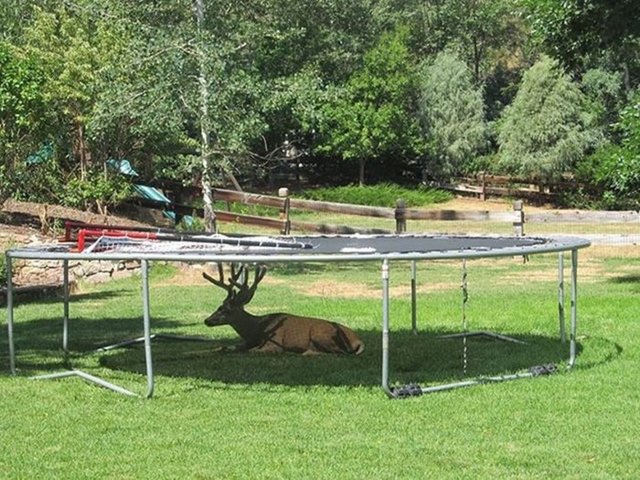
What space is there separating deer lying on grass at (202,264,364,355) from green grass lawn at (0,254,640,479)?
0.59 ft

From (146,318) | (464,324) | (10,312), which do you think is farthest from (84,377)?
(464,324)

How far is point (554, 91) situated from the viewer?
38.3 metres

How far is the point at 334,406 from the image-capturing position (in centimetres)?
775

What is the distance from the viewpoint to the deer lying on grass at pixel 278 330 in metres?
10.0

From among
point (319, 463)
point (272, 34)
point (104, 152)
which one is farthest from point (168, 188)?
point (319, 463)

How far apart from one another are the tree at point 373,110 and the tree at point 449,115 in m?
1.52

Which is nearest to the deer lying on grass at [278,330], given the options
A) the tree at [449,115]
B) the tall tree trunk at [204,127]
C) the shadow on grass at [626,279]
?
the shadow on grass at [626,279]

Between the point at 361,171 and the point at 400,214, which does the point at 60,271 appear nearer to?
the point at 400,214

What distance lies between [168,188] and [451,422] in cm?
2272

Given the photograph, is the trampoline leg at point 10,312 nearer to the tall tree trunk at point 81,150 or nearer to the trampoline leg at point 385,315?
the trampoline leg at point 385,315

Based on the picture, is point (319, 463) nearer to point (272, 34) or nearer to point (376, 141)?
point (272, 34)

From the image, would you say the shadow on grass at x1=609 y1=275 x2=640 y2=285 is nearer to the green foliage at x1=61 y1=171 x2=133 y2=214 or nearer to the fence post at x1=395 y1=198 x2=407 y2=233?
the fence post at x1=395 y1=198 x2=407 y2=233

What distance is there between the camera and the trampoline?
7.57 m

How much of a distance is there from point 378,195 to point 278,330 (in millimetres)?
27269
